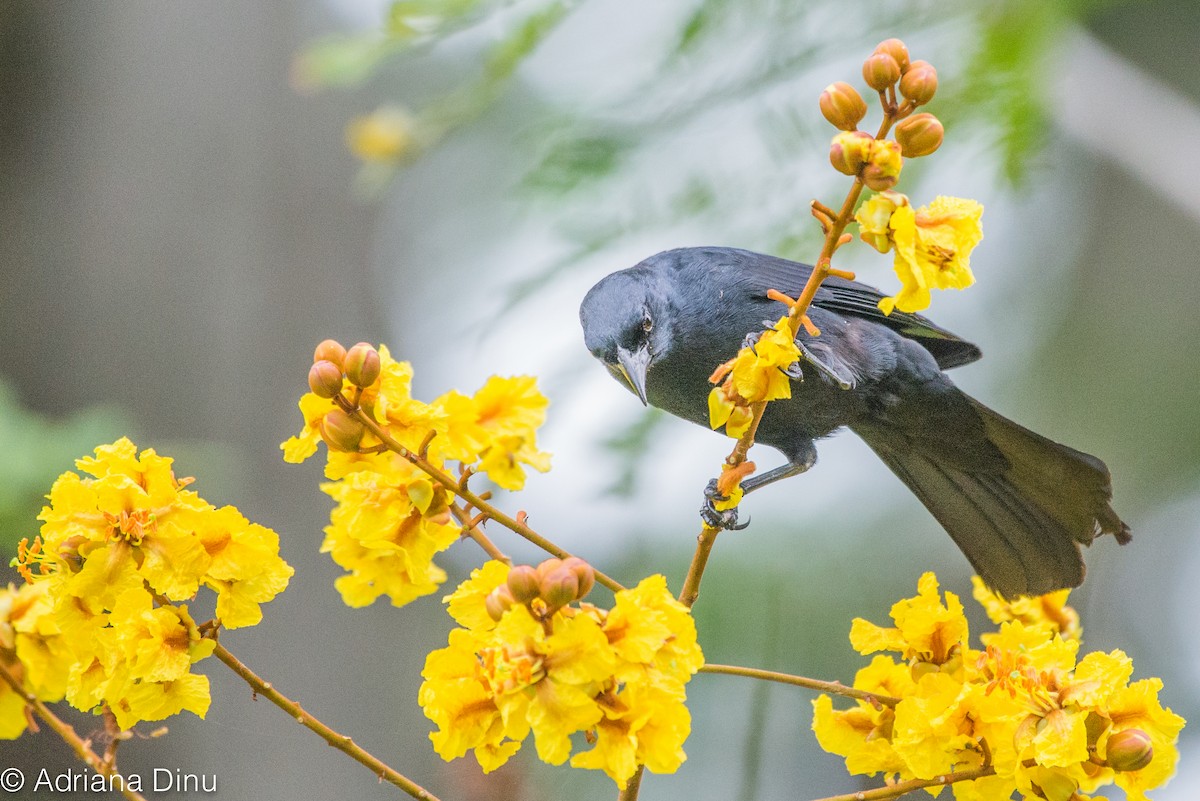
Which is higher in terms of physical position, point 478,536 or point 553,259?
point 553,259

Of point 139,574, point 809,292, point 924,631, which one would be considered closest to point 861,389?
point 924,631

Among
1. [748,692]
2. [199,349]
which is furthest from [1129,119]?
[199,349]

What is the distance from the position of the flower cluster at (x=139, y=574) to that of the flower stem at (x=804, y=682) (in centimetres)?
67

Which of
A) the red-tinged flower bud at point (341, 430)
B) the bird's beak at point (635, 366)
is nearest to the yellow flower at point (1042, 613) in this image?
the bird's beak at point (635, 366)

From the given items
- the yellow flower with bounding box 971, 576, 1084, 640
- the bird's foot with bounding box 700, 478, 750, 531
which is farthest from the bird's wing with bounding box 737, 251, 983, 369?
the yellow flower with bounding box 971, 576, 1084, 640

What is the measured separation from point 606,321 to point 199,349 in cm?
313

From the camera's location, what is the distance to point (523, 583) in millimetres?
1453

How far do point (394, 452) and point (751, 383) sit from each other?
0.56m

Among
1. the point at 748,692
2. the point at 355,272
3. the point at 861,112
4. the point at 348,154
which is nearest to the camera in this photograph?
the point at 861,112

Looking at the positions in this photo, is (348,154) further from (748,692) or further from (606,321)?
(748,692)

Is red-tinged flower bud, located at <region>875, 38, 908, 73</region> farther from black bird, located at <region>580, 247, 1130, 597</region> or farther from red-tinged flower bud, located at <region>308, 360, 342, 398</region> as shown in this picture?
black bird, located at <region>580, 247, 1130, 597</region>

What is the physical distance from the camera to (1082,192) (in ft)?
22.5

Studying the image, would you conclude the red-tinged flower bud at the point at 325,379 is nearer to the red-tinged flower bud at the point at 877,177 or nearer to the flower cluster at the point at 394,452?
the flower cluster at the point at 394,452

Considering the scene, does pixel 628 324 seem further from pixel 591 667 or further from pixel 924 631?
pixel 591 667
